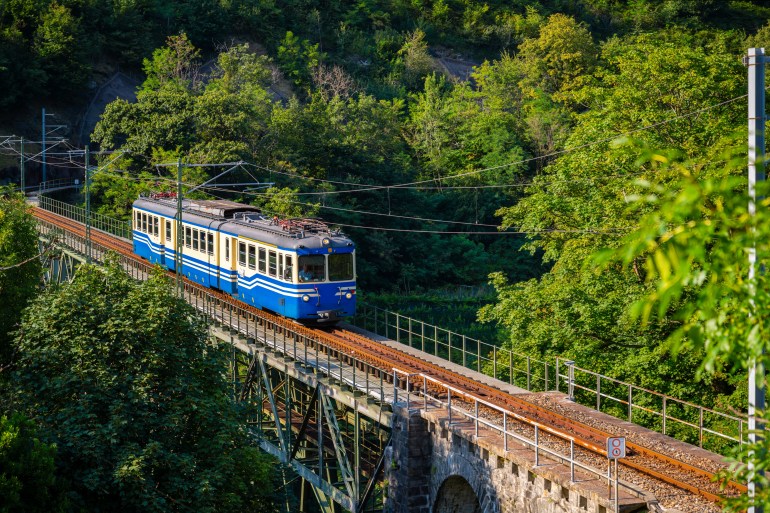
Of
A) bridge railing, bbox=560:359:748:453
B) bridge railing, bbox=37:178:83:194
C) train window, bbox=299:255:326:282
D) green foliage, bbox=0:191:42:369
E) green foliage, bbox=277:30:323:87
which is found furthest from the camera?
green foliage, bbox=277:30:323:87

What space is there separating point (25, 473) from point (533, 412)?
975 centimetres

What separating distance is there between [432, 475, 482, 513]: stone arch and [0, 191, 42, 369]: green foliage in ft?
31.6

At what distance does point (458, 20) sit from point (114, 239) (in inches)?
2205

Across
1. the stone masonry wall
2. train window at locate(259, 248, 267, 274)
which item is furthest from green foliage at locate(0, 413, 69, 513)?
train window at locate(259, 248, 267, 274)

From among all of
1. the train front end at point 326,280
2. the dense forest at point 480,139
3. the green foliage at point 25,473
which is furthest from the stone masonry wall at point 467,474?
the train front end at point 326,280

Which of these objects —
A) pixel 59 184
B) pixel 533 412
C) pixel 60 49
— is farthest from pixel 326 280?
pixel 60 49

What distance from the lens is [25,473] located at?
15625mm

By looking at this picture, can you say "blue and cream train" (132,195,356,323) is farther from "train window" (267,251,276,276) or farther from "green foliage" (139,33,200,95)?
"green foliage" (139,33,200,95)

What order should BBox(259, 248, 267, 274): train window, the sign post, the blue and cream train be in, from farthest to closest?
BBox(259, 248, 267, 274): train window
the blue and cream train
the sign post

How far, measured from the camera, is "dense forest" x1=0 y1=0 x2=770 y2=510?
931 inches

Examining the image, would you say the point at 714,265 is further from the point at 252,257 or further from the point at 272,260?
the point at 252,257

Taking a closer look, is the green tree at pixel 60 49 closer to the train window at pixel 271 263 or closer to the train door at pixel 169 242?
the train door at pixel 169 242

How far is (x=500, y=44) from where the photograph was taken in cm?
9806

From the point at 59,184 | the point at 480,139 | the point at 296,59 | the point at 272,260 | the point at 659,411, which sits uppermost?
the point at 296,59
